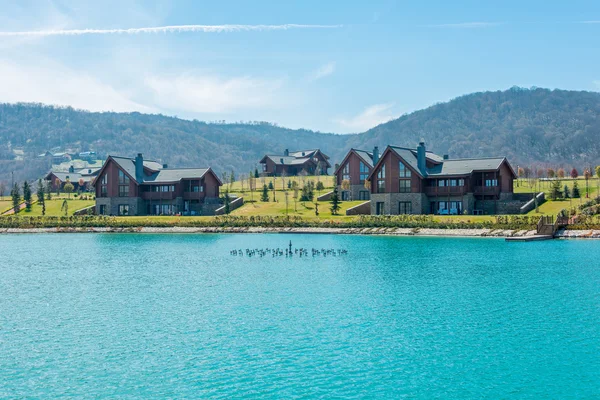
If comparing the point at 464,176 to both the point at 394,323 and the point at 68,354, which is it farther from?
the point at 68,354

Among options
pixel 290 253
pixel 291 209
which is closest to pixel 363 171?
pixel 291 209

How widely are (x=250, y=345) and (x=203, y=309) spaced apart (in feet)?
21.8

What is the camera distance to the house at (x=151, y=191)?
8638 centimetres

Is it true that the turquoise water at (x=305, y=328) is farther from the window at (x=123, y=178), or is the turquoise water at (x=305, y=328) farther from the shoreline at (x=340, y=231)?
the window at (x=123, y=178)

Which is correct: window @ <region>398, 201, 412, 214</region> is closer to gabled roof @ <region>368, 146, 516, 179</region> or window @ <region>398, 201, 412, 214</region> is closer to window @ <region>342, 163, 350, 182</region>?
gabled roof @ <region>368, 146, 516, 179</region>

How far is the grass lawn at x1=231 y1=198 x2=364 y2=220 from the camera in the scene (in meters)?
77.1

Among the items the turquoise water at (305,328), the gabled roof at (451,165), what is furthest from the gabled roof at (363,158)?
the turquoise water at (305,328)

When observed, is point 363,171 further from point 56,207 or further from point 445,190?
point 56,207

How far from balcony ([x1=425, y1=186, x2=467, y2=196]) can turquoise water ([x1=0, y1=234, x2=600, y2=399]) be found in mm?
27919

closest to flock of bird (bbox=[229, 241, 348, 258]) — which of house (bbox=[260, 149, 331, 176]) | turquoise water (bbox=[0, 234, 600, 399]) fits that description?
turquoise water (bbox=[0, 234, 600, 399])

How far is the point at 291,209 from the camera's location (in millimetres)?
81562

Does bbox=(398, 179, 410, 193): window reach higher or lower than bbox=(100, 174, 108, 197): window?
lower

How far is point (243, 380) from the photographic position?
60.5 feet

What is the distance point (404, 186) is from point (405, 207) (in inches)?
99.8
